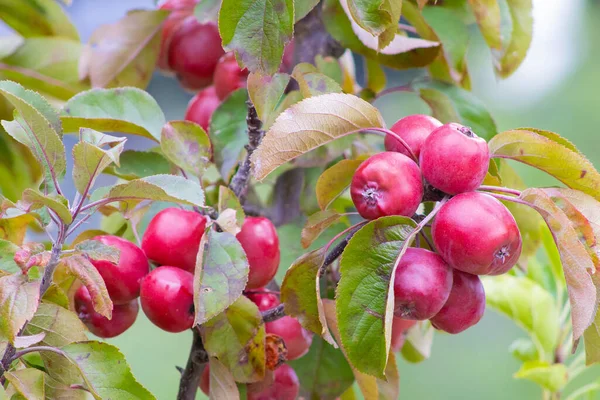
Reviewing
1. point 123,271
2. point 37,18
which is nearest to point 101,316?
point 123,271

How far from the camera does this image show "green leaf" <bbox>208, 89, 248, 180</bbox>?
2.52 feet

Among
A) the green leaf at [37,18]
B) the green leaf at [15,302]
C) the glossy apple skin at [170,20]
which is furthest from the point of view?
the green leaf at [37,18]

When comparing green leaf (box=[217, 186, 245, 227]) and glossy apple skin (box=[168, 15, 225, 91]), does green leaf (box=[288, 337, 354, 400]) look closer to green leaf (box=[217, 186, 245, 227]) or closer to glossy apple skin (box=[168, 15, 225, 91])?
green leaf (box=[217, 186, 245, 227])

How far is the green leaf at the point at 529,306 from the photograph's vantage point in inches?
39.0

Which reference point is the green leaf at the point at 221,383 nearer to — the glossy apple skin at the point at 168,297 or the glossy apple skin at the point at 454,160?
the glossy apple skin at the point at 168,297

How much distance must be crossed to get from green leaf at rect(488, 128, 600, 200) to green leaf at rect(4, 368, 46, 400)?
0.38 meters

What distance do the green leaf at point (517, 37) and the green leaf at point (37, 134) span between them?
1.73ft

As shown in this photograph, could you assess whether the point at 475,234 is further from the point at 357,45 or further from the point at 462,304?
the point at 357,45

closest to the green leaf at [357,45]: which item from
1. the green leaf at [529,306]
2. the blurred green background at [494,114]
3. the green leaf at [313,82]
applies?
the green leaf at [313,82]

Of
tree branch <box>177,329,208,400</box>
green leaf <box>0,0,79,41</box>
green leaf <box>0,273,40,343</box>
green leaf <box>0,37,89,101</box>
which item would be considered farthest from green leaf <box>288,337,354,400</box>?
green leaf <box>0,0,79,41</box>

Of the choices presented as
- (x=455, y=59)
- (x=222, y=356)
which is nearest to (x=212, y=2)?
(x=455, y=59)

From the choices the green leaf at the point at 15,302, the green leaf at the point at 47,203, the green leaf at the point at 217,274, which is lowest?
the green leaf at the point at 217,274

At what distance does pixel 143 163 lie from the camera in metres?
0.74

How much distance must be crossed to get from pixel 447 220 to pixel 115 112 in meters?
0.34
